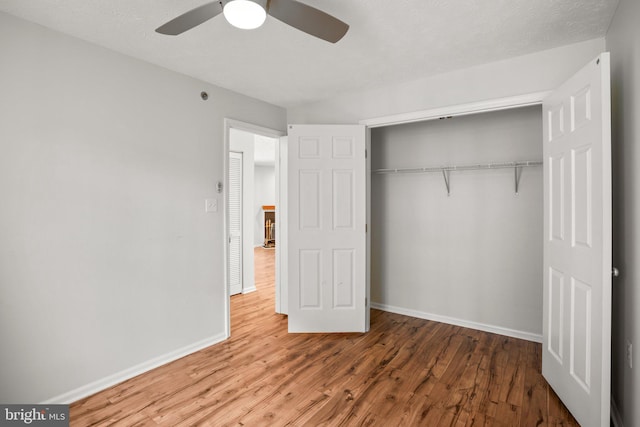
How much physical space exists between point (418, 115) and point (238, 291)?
3.46m

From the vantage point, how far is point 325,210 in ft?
11.3

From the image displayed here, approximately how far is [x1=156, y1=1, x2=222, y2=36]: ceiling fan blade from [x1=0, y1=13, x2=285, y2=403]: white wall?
1.09 meters

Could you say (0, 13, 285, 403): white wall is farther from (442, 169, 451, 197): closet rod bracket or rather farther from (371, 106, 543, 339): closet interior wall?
(442, 169, 451, 197): closet rod bracket

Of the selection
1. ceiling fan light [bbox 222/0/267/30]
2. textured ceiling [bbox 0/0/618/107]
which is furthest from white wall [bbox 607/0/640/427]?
ceiling fan light [bbox 222/0/267/30]

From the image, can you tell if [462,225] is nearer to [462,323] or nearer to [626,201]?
[462,323]

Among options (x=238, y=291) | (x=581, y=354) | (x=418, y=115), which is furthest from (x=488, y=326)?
(x=238, y=291)

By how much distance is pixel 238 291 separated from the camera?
4945 mm

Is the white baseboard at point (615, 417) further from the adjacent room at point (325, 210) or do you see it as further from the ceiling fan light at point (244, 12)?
the ceiling fan light at point (244, 12)

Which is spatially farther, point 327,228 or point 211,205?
point 327,228

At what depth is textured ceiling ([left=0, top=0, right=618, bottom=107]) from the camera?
1962mm

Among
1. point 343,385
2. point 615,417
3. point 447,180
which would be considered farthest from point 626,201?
point 343,385

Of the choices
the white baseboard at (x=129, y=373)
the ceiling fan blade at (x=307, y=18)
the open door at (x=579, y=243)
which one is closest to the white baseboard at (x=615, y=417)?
the open door at (x=579, y=243)

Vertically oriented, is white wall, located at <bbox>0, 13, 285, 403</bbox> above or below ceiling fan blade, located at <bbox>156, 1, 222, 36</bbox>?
below

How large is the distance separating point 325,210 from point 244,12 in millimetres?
2195
